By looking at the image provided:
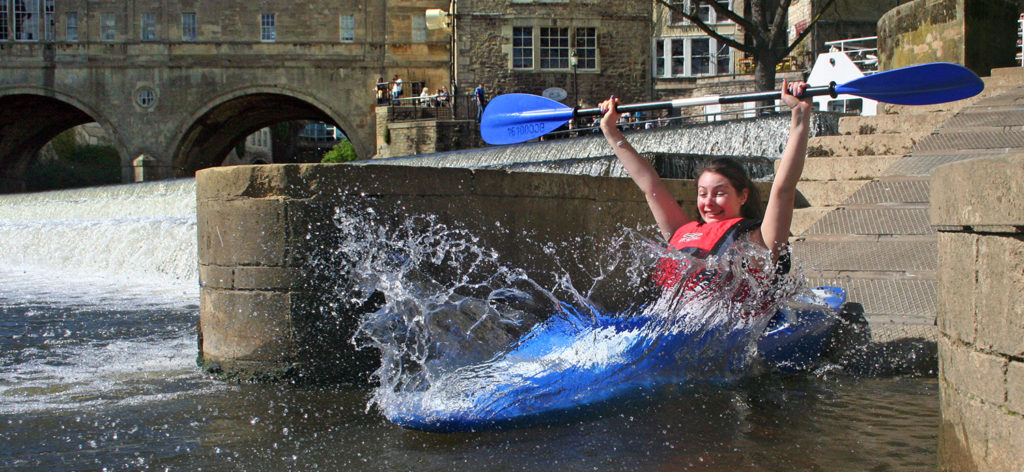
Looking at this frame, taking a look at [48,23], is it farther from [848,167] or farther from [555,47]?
[848,167]

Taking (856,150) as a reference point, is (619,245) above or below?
below

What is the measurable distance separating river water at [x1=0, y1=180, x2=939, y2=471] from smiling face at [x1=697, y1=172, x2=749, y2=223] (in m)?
0.85

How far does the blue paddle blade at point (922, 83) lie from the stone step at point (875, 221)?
4.79ft

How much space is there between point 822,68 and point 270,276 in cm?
1251

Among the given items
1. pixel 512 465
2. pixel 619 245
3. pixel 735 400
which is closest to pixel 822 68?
pixel 619 245

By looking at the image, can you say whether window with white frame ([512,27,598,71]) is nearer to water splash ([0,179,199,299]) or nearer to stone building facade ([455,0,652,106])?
stone building facade ([455,0,652,106])

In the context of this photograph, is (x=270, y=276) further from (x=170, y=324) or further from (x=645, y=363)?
(x=170, y=324)

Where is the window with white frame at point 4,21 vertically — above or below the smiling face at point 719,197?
above

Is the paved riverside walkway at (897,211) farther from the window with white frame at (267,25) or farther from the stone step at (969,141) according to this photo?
the window with white frame at (267,25)

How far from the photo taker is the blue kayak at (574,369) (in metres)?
3.77

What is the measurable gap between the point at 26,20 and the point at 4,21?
3.95ft

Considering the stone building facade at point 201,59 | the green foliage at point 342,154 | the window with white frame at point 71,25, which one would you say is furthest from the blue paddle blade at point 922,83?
the green foliage at point 342,154

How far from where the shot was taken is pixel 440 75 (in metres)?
32.7

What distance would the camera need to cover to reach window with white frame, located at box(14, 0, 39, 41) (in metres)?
33.8
